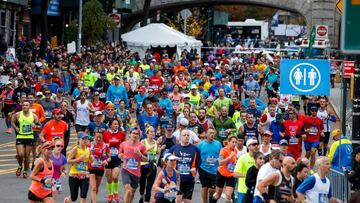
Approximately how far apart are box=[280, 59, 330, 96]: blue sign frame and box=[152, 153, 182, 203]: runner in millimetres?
4384

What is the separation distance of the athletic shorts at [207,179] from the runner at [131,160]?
3.59 ft

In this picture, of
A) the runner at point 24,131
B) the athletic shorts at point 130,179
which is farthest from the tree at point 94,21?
the athletic shorts at point 130,179

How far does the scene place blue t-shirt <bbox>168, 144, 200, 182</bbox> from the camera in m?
17.4

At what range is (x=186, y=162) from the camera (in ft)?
57.2

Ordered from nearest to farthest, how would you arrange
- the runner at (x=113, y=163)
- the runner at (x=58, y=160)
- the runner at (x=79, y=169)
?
the runner at (x=58, y=160)
the runner at (x=79, y=169)
the runner at (x=113, y=163)

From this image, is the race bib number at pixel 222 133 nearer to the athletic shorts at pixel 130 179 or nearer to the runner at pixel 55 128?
Answer: the runner at pixel 55 128

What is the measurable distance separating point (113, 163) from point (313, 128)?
6.56m

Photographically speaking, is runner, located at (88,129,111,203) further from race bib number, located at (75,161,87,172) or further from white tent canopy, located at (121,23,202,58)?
white tent canopy, located at (121,23,202,58)

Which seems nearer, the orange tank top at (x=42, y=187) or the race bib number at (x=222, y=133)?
the orange tank top at (x=42, y=187)

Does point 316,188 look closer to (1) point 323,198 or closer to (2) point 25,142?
(1) point 323,198

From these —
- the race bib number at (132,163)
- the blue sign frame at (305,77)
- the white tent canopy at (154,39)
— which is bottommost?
the race bib number at (132,163)

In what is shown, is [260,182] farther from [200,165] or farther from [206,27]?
[206,27]

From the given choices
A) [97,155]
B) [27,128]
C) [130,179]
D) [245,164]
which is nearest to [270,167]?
[245,164]

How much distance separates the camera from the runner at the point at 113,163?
19.2 m
